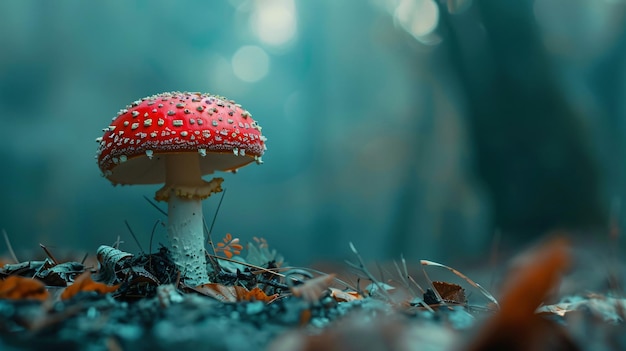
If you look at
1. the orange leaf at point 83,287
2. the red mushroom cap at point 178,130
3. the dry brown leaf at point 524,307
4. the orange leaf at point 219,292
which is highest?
the red mushroom cap at point 178,130

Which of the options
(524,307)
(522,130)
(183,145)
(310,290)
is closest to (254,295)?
(310,290)

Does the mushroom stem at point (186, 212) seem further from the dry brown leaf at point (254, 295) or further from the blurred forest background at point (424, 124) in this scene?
the blurred forest background at point (424, 124)

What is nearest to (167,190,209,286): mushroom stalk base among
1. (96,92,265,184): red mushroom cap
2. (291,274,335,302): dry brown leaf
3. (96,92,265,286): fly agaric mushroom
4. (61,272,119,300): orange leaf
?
(96,92,265,286): fly agaric mushroom

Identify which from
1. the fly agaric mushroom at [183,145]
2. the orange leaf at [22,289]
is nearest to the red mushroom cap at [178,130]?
the fly agaric mushroom at [183,145]

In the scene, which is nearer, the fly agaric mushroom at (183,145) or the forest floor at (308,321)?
the forest floor at (308,321)

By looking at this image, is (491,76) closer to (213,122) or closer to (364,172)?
(364,172)

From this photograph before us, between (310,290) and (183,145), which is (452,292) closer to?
(310,290)

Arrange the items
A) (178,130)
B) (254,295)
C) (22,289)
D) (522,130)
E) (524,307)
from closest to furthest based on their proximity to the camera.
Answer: (524,307), (22,289), (254,295), (178,130), (522,130)
